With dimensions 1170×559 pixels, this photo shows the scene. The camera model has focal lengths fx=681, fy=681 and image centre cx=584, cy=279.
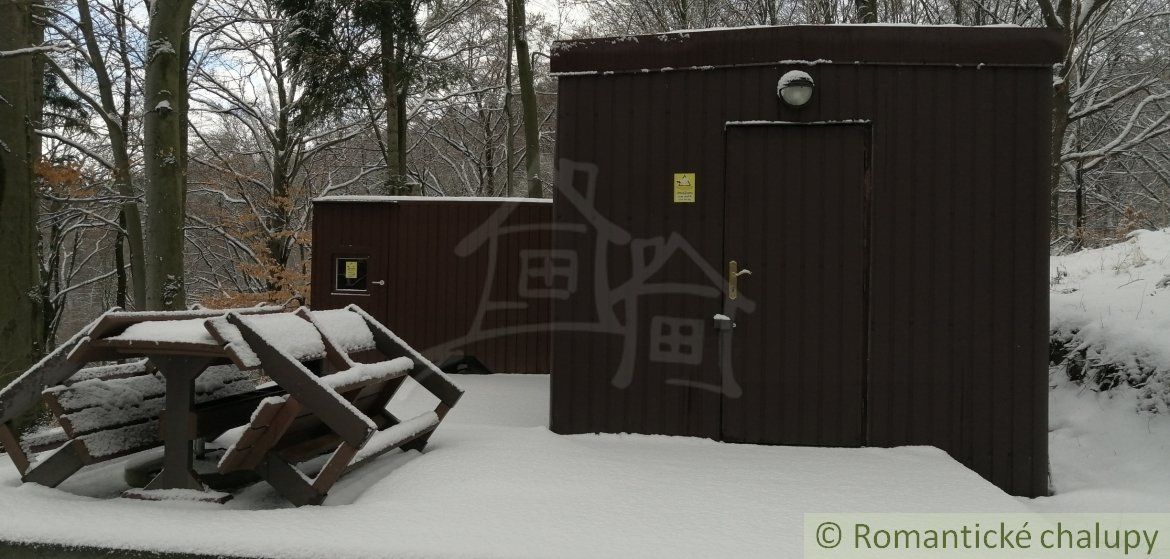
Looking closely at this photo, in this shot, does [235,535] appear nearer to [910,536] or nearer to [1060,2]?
[910,536]

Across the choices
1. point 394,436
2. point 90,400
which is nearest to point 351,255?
point 90,400

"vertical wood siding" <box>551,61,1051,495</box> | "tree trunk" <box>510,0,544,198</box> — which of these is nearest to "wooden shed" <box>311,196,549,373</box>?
"vertical wood siding" <box>551,61,1051,495</box>

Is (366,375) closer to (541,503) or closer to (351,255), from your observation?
(541,503)

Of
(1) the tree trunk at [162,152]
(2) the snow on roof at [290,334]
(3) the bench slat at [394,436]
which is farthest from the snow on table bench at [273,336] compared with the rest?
(1) the tree trunk at [162,152]

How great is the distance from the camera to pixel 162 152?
25.2 feet

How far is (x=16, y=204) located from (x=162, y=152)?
1.52 m

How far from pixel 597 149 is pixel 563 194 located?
1.34 feet

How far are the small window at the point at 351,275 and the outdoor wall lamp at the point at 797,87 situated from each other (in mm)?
A: 5759

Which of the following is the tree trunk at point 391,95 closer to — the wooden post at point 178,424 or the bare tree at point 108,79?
the bare tree at point 108,79

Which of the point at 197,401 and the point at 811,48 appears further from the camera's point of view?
the point at 811,48

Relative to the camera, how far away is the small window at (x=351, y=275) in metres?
8.52

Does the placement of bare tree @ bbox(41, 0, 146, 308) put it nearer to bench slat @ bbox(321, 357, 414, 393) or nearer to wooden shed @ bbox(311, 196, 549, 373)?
wooden shed @ bbox(311, 196, 549, 373)

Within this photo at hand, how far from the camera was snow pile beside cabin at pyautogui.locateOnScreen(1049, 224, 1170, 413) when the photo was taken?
5.72 metres

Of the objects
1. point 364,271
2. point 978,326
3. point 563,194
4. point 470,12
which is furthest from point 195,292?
point 978,326
